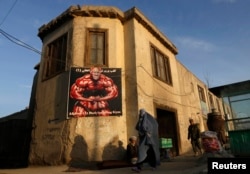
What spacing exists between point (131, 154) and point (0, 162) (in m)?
9.89

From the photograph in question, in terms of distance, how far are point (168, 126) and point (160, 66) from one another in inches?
131

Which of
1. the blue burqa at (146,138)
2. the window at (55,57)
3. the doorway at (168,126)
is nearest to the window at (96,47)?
the window at (55,57)

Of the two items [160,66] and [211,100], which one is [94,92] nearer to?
[160,66]

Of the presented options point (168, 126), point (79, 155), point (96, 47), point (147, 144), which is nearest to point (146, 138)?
point (147, 144)

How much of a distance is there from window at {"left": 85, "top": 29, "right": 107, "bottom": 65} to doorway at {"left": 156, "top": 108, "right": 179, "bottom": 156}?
4.06m

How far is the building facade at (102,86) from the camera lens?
8578 mm

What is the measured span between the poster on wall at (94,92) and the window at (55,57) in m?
1.27

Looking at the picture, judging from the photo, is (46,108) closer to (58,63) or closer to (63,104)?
(63,104)

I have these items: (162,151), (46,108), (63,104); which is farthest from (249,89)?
(46,108)

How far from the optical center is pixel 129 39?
1061 centimetres

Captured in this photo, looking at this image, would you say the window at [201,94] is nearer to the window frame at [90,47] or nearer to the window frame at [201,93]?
the window frame at [201,93]

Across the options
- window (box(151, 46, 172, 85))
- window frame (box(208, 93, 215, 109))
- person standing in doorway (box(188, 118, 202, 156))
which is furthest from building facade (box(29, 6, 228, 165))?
window frame (box(208, 93, 215, 109))

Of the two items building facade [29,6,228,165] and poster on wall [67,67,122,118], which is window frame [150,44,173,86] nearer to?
building facade [29,6,228,165]

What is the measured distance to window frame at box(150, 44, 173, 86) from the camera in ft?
38.2
